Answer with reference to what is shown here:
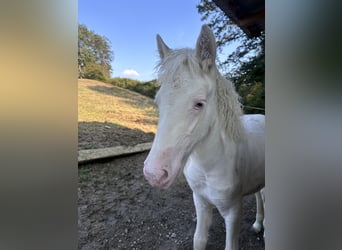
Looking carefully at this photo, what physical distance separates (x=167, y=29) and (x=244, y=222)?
0.93 meters

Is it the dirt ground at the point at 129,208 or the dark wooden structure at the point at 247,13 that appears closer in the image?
the dark wooden structure at the point at 247,13

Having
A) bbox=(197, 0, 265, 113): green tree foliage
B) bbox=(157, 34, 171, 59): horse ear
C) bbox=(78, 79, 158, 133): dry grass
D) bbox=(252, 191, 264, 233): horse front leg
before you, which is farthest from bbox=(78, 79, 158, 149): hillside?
bbox=(252, 191, 264, 233): horse front leg

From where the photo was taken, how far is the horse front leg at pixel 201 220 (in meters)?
0.79

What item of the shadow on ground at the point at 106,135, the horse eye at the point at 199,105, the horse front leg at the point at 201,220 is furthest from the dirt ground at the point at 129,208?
the horse eye at the point at 199,105

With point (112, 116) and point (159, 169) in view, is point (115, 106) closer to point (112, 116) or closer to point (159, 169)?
point (112, 116)

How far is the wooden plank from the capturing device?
794 mm

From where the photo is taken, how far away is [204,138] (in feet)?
2.04

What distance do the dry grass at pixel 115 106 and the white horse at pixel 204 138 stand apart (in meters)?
0.23

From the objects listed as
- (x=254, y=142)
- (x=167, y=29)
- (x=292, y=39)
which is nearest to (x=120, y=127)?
(x=167, y=29)

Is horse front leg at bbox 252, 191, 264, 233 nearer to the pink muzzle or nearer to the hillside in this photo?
the hillside

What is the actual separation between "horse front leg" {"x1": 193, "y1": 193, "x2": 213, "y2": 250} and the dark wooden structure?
22.8 inches

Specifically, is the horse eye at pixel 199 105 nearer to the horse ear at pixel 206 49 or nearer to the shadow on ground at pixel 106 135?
the horse ear at pixel 206 49

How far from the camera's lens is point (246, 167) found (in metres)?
0.75

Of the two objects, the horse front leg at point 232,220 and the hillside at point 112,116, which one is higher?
the hillside at point 112,116
